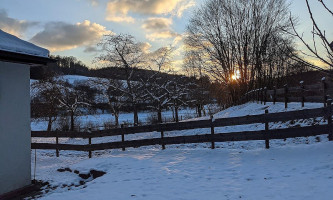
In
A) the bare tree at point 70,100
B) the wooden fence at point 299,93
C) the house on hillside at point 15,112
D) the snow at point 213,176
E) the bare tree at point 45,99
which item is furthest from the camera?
the bare tree at point 70,100

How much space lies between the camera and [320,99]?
38.0 feet

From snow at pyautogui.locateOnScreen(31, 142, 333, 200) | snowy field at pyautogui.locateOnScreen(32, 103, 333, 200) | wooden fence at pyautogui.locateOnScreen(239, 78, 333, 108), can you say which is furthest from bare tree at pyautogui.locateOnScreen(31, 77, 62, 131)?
snow at pyautogui.locateOnScreen(31, 142, 333, 200)

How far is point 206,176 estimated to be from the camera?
6.20m

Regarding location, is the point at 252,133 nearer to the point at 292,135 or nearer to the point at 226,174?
the point at 292,135

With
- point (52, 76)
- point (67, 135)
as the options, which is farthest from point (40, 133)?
point (52, 76)

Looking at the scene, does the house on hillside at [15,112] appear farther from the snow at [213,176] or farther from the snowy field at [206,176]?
the snow at [213,176]

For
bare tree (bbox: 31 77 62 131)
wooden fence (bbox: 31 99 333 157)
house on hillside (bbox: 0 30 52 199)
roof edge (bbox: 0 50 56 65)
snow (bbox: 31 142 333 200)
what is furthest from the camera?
bare tree (bbox: 31 77 62 131)

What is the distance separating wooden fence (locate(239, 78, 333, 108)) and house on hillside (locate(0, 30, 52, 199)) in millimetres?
5969

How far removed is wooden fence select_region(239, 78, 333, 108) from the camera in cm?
1044

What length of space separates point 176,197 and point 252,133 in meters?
4.57

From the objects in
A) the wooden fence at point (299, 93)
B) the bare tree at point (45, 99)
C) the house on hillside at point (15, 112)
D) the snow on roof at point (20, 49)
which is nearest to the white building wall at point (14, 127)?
the house on hillside at point (15, 112)

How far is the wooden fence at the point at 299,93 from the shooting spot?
1044 centimetres

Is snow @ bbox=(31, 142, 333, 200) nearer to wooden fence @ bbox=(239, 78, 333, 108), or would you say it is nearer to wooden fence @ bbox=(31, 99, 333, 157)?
wooden fence @ bbox=(31, 99, 333, 157)

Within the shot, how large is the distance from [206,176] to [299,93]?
13086mm
